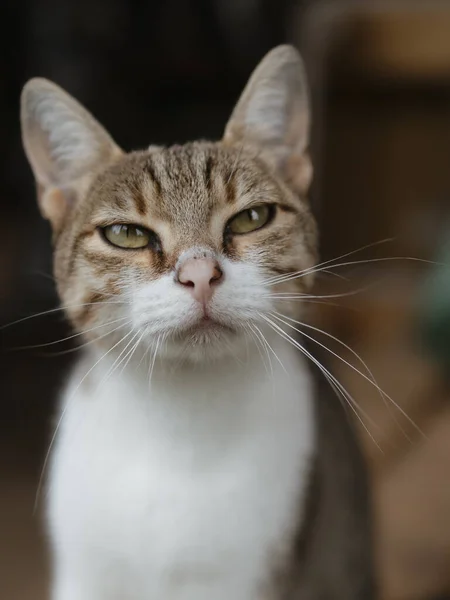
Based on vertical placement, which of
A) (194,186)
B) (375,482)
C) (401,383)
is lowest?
(375,482)

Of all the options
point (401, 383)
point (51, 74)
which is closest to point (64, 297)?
point (51, 74)

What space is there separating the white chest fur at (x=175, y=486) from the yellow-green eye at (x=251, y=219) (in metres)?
0.13

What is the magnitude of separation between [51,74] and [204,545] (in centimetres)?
51

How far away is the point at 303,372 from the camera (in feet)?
2.29

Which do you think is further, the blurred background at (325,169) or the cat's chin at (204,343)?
the blurred background at (325,169)

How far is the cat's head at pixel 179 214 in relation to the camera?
0.60 metres

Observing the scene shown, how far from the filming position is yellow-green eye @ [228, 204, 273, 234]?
0.63m

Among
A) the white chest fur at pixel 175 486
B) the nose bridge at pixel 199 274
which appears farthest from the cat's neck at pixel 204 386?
the nose bridge at pixel 199 274

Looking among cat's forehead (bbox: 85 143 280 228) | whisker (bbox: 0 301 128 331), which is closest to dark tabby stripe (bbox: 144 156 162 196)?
cat's forehead (bbox: 85 143 280 228)

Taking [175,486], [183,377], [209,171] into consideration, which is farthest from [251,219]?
[175,486]

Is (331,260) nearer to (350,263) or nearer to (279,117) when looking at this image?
(350,263)

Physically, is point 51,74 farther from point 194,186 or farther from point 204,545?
point 204,545

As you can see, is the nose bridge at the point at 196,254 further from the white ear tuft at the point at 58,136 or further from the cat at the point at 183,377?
the white ear tuft at the point at 58,136

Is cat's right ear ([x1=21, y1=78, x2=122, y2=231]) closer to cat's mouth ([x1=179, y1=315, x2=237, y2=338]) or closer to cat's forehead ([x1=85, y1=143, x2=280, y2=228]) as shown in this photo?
cat's forehead ([x1=85, y1=143, x2=280, y2=228])
